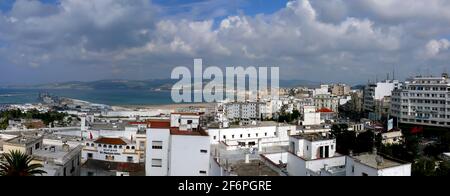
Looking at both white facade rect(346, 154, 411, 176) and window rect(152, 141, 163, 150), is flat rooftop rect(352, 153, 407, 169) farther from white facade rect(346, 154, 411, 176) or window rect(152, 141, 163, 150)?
window rect(152, 141, 163, 150)

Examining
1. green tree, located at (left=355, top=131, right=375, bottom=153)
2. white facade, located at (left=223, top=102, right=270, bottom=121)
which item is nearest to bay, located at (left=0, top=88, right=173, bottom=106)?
white facade, located at (left=223, top=102, right=270, bottom=121)

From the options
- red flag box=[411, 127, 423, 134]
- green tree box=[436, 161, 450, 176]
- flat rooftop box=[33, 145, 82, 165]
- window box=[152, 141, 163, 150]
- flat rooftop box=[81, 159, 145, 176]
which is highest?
window box=[152, 141, 163, 150]

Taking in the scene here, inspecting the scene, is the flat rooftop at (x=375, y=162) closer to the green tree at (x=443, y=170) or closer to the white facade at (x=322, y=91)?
the green tree at (x=443, y=170)

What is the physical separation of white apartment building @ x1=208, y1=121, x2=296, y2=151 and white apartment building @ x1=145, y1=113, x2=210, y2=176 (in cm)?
760

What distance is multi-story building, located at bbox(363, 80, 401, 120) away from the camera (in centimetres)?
4459

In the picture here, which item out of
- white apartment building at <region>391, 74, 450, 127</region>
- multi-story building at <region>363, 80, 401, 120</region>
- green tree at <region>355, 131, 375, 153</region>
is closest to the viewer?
green tree at <region>355, 131, 375, 153</region>

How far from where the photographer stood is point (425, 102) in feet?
118

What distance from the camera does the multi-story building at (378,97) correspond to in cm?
4459

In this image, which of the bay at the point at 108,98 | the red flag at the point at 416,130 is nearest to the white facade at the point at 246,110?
the red flag at the point at 416,130

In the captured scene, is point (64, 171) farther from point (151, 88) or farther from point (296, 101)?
point (151, 88)

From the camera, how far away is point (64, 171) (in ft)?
39.4

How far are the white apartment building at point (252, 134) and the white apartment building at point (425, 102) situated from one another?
18.4m

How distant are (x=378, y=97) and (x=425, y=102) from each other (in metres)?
12.6
